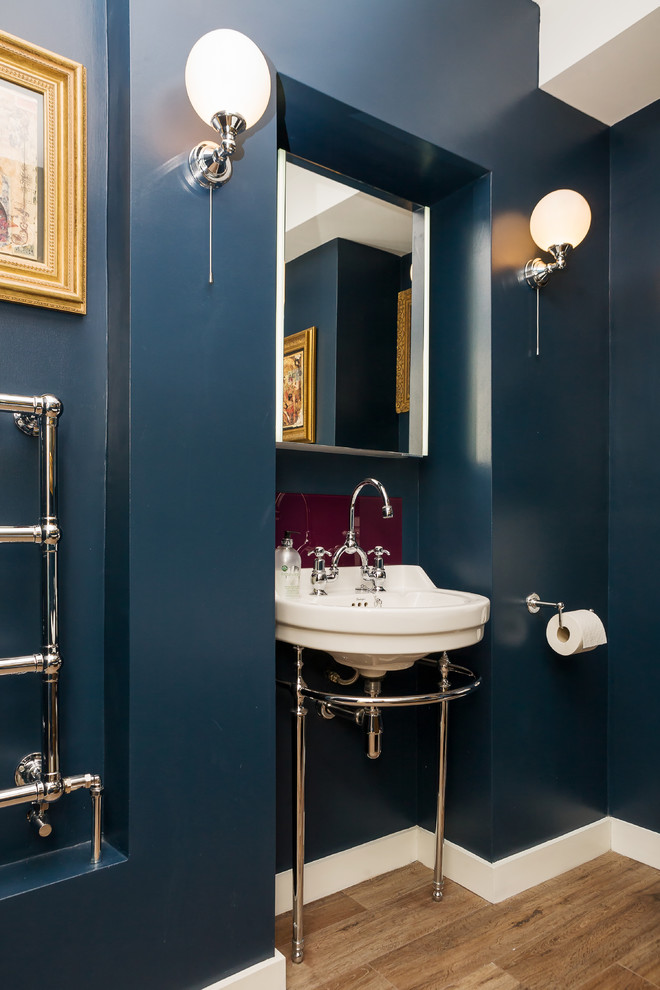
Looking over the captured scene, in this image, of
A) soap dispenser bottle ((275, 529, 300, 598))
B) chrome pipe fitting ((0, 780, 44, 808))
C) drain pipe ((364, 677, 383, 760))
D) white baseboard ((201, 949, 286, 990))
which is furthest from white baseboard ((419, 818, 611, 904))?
chrome pipe fitting ((0, 780, 44, 808))

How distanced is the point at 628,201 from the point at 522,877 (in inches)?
81.1

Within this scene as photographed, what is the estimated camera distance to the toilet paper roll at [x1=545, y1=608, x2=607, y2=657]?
1929mm

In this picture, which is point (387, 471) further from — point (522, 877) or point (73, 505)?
point (522, 877)

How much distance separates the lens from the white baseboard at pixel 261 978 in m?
1.41

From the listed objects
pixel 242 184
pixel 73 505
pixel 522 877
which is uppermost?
pixel 242 184

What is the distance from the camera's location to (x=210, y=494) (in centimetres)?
142

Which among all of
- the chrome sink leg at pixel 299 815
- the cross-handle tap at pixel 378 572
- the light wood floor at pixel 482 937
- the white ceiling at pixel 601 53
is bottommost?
the light wood floor at pixel 482 937

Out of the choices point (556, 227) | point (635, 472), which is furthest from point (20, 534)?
point (635, 472)

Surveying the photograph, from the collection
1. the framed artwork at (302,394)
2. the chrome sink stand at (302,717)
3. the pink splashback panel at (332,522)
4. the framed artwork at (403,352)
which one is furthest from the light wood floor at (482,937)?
the framed artwork at (403,352)

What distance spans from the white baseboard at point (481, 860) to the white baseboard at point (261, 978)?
311mm

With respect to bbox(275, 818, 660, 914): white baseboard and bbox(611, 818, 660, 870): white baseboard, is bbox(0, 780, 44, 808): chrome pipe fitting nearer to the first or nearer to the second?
bbox(275, 818, 660, 914): white baseboard

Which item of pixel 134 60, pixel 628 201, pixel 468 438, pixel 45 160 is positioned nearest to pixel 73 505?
pixel 45 160

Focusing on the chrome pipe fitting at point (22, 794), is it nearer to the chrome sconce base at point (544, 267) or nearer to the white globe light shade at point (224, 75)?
the white globe light shade at point (224, 75)

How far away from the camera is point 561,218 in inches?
75.8
